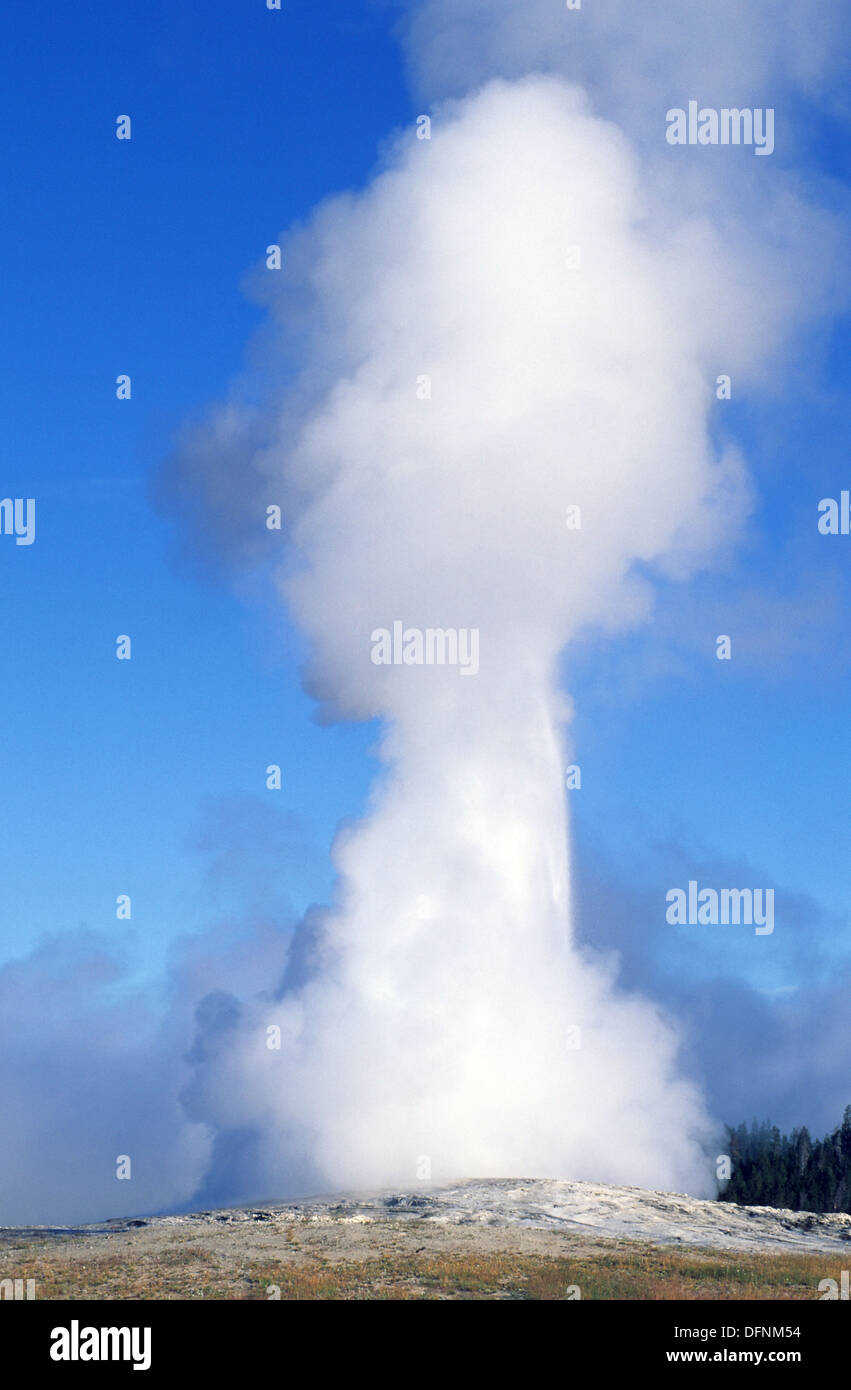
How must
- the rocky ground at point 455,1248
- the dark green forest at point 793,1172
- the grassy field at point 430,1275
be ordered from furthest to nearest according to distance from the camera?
the dark green forest at point 793,1172
the rocky ground at point 455,1248
the grassy field at point 430,1275

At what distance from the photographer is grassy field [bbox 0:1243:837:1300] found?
5256cm

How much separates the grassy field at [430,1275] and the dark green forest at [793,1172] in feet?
277

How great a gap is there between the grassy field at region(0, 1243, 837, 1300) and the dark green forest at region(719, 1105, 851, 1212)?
277 ft

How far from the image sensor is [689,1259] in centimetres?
6200

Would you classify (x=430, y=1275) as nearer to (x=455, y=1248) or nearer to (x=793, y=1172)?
(x=455, y=1248)

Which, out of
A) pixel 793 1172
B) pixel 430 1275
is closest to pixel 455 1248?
pixel 430 1275

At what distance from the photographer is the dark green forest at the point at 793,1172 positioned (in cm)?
14412

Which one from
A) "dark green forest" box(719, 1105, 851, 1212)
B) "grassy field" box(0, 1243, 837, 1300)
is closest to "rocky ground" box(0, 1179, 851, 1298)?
"grassy field" box(0, 1243, 837, 1300)

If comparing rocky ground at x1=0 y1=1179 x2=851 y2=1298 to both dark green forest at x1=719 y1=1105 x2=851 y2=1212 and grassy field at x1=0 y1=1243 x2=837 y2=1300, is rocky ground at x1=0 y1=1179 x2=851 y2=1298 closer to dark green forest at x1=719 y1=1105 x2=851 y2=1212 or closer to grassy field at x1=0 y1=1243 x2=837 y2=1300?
grassy field at x1=0 y1=1243 x2=837 y2=1300

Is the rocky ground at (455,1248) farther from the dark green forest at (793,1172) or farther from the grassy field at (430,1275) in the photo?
the dark green forest at (793,1172)

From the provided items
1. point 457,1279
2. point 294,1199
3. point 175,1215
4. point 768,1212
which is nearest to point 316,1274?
point 457,1279

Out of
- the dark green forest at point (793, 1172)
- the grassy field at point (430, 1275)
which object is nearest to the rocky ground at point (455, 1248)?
the grassy field at point (430, 1275)

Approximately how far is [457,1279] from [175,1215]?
107 ft
